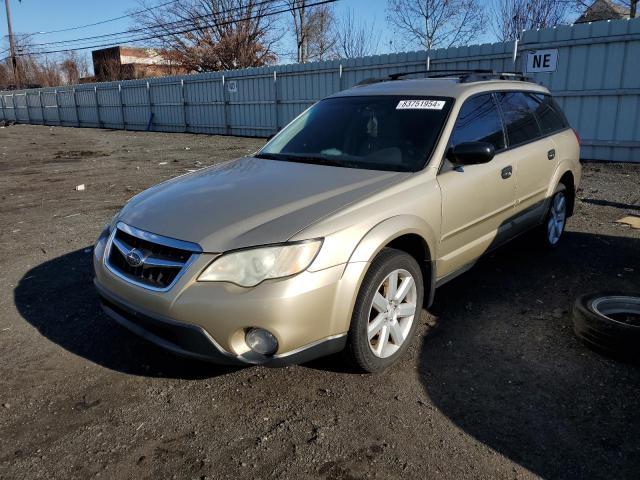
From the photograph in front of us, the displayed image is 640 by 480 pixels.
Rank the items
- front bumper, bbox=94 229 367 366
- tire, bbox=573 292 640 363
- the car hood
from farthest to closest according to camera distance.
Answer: tire, bbox=573 292 640 363
the car hood
front bumper, bbox=94 229 367 366

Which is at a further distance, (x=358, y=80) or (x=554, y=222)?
(x=358, y=80)

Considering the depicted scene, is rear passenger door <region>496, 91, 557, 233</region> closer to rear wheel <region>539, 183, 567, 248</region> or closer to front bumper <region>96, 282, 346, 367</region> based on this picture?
rear wheel <region>539, 183, 567, 248</region>

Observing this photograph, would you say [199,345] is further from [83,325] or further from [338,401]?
[83,325]

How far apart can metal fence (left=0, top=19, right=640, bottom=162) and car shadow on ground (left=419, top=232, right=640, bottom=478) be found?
7.41 m

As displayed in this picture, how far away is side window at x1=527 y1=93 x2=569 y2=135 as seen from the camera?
4996mm

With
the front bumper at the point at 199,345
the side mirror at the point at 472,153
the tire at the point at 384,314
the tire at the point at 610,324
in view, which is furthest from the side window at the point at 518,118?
the front bumper at the point at 199,345

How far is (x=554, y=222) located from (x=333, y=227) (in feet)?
11.8

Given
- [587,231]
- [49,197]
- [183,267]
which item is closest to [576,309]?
[183,267]

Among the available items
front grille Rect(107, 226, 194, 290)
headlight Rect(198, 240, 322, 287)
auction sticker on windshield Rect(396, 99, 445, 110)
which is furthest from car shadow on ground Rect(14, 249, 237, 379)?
auction sticker on windshield Rect(396, 99, 445, 110)

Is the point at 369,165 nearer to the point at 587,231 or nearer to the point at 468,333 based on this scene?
the point at 468,333

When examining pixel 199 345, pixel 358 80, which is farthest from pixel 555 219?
pixel 358 80

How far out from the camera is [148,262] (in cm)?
284

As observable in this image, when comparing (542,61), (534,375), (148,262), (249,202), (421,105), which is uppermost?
(542,61)

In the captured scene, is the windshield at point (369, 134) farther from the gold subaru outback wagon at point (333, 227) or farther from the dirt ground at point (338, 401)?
the dirt ground at point (338, 401)
